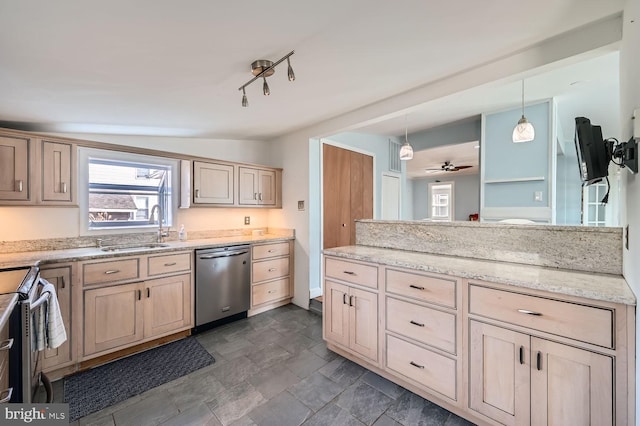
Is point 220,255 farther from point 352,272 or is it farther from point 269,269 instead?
point 352,272

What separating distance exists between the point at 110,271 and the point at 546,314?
3.10 m

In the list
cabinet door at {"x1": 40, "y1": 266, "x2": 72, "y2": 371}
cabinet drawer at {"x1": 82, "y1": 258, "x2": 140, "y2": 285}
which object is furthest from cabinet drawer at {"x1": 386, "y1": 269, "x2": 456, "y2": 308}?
cabinet door at {"x1": 40, "y1": 266, "x2": 72, "y2": 371}

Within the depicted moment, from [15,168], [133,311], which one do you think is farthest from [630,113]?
[15,168]

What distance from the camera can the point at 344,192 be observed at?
4.23 meters

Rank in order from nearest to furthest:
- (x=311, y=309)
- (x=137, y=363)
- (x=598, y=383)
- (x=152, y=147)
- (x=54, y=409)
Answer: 1. (x=598, y=383)
2. (x=54, y=409)
3. (x=137, y=363)
4. (x=152, y=147)
5. (x=311, y=309)

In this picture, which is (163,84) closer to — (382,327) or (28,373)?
(28,373)

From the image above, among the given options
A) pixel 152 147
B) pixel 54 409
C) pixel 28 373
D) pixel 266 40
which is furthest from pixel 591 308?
pixel 152 147

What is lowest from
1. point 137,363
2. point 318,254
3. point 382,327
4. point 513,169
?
point 137,363

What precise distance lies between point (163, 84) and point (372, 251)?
2100mm

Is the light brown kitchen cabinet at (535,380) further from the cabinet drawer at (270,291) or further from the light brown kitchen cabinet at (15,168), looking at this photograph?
the light brown kitchen cabinet at (15,168)

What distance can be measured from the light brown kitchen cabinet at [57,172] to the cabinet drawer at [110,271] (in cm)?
73

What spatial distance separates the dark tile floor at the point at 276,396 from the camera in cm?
170

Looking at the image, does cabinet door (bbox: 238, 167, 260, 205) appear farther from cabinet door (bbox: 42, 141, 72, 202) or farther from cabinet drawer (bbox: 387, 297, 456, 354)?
cabinet drawer (bbox: 387, 297, 456, 354)

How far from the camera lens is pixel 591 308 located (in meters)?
1.24
